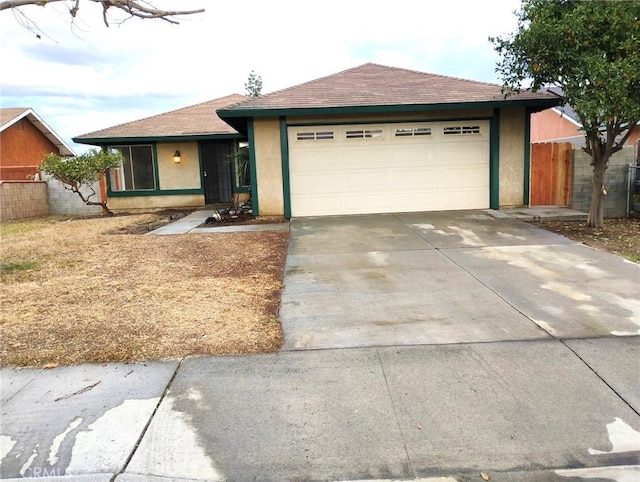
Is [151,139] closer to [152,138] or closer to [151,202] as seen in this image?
[152,138]

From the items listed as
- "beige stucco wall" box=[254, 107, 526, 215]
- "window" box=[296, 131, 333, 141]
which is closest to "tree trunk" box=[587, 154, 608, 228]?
"beige stucco wall" box=[254, 107, 526, 215]

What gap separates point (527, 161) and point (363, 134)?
14.2 ft

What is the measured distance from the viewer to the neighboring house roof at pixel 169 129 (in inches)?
639

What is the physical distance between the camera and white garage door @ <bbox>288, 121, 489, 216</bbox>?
12.2m

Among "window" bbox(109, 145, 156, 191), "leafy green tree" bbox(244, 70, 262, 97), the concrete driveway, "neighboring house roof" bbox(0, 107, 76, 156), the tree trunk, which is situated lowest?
the concrete driveway

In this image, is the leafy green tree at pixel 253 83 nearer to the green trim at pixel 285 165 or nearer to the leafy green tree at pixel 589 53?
the green trim at pixel 285 165

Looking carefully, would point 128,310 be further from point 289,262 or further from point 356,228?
point 356,228

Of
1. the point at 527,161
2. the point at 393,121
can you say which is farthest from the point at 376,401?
the point at 527,161

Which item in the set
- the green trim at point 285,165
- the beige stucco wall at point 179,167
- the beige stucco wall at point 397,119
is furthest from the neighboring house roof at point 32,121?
the green trim at point 285,165

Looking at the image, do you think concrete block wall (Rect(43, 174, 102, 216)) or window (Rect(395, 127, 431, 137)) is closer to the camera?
window (Rect(395, 127, 431, 137))

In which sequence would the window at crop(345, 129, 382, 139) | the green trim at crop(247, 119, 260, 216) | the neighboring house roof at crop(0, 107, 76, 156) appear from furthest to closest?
the neighboring house roof at crop(0, 107, 76, 156) < the window at crop(345, 129, 382, 139) < the green trim at crop(247, 119, 260, 216)

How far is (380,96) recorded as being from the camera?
1210 centimetres

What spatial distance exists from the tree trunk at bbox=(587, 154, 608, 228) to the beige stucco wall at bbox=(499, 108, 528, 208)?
2.51m

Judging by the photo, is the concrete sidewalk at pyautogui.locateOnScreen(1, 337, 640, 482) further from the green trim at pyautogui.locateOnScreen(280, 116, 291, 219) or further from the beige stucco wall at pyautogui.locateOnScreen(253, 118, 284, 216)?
the beige stucco wall at pyautogui.locateOnScreen(253, 118, 284, 216)
